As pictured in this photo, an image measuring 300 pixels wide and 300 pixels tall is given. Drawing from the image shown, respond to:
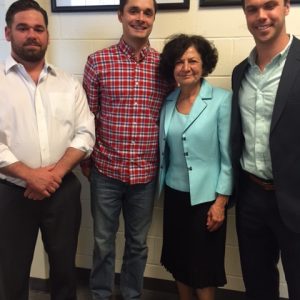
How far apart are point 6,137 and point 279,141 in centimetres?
117

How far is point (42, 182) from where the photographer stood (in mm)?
1564

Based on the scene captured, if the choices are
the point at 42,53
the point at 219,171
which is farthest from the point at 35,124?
the point at 219,171

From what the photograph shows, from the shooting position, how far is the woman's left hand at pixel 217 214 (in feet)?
5.32

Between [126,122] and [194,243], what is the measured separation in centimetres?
67

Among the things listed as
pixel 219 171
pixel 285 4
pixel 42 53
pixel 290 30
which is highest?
pixel 285 4

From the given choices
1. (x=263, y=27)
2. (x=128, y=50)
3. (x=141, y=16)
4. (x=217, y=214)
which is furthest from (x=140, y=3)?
(x=217, y=214)

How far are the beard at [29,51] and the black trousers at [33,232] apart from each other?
58 centimetres

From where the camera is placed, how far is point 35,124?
1.62 m

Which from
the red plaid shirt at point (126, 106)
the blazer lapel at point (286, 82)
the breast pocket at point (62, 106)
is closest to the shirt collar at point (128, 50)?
the red plaid shirt at point (126, 106)

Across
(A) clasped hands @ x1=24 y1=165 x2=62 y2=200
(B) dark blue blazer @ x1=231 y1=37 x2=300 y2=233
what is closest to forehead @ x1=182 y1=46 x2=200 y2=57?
(B) dark blue blazer @ x1=231 y1=37 x2=300 y2=233

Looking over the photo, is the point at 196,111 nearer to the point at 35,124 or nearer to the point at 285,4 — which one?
the point at 285,4

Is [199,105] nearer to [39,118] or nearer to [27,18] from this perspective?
[39,118]

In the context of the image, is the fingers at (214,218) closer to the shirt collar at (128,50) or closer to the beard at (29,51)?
the shirt collar at (128,50)

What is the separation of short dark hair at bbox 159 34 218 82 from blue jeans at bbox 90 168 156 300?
1.99 ft
